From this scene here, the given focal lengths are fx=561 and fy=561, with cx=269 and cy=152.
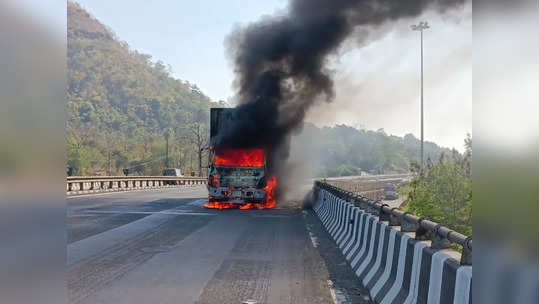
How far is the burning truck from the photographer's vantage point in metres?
21.8

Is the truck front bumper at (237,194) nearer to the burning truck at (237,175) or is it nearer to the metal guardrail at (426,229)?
the burning truck at (237,175)

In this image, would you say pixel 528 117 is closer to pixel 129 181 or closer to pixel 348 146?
pixel 129 181

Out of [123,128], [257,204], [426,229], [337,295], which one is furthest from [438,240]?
[123,128]

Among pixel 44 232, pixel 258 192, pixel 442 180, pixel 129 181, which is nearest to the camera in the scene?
pixel 44 232

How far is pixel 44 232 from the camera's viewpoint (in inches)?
99.8

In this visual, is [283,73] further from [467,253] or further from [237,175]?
[467,253]

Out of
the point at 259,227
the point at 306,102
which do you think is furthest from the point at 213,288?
the point at 306,102

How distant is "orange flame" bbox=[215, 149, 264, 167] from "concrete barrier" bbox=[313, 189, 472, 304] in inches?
440

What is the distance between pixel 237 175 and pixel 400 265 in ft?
52.8

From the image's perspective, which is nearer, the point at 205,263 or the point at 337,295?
the point at 337,295

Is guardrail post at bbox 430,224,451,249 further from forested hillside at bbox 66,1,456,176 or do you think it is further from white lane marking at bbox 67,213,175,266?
forested hillside at bbox 66,1,456,176

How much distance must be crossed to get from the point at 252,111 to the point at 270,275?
52.3 feet

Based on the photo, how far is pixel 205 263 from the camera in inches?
374

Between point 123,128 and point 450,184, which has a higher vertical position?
point 123,128
